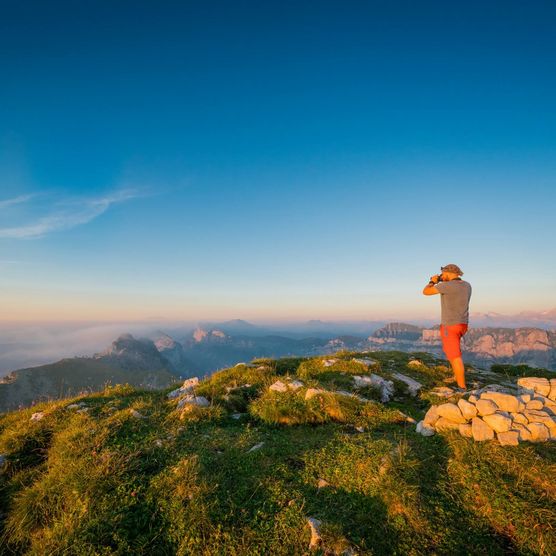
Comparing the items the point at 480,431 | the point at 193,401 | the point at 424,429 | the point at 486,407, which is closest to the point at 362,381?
the point at 424,429

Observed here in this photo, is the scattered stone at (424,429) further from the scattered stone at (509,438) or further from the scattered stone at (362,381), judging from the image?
the scattered stone at (362,381)

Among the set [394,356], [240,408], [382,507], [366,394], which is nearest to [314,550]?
[382,507]

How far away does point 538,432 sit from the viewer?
255 inches

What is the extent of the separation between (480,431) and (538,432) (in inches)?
46.6

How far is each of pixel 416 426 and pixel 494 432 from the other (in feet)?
6.24

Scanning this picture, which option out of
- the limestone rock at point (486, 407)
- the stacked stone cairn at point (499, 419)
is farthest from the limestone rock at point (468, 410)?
the limestone rock at point (486, 407)

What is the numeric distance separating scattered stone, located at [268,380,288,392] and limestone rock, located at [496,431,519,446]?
18.8ft

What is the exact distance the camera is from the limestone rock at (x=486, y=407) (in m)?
Answer: 6.99

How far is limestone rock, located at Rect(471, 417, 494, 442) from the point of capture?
6477mm

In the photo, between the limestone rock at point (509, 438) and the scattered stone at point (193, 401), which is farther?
the scattered stone at point (193, 401)

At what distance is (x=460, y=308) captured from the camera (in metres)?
12.1

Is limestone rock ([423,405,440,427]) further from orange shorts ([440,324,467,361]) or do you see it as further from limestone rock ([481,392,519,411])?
orange shorts ([440,324,467,361])

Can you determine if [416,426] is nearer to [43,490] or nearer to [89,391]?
[43,490]

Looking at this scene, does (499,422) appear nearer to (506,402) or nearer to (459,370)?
(506,402)
